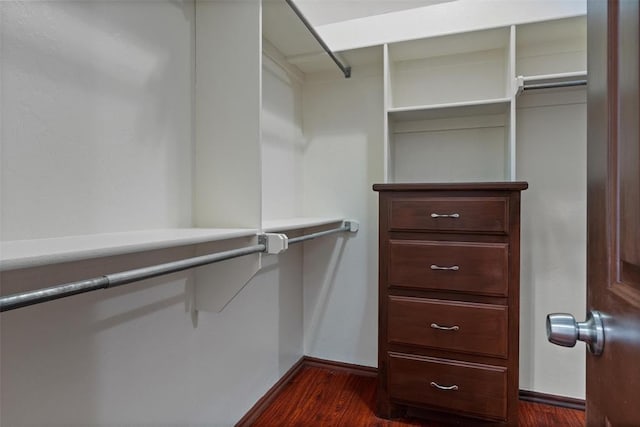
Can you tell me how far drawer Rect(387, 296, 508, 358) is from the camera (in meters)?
1.50

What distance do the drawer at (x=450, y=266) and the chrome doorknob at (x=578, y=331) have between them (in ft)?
3.34

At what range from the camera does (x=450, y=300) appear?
5.12 ft

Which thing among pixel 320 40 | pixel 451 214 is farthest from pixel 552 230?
pixel 320 40

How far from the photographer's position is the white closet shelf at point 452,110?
5.55ft

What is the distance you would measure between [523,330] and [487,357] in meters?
0.49

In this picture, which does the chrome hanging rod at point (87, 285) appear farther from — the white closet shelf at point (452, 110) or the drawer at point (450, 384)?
the white closet shelf at point (452, 110)

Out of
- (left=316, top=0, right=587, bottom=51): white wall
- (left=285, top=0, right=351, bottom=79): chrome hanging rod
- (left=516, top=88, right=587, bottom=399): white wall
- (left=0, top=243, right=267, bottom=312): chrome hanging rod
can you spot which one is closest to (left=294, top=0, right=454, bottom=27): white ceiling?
(left=316, top=0, right=587, bottom=51): white wall

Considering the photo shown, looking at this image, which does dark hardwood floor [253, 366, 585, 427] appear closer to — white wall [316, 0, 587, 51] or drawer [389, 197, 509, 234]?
drawer [389, 197, 509, 234]

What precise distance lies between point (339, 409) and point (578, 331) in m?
1.52

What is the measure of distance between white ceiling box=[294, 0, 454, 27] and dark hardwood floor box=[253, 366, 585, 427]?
2.10 metres

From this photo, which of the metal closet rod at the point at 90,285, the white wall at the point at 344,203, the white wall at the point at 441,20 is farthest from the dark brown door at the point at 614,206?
the white wall at the point at 344,203

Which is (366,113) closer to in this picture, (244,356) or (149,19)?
(149,19)

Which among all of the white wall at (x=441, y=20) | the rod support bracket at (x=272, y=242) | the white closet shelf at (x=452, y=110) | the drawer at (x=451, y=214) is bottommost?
the rod support bracket at (x=272, y=242)

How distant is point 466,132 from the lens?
1940mm
